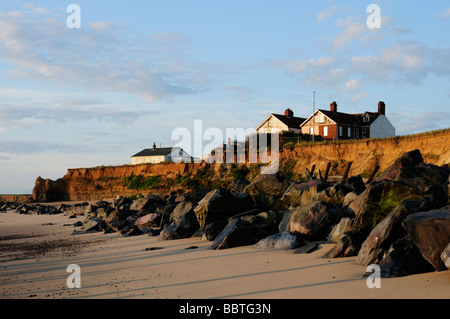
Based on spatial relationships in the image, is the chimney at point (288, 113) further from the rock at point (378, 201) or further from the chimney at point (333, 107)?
the rock at point (378, 201)

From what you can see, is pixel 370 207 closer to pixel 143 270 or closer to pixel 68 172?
pixel 143 270

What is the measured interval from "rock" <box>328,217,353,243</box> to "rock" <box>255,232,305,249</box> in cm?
76

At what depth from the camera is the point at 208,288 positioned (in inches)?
279

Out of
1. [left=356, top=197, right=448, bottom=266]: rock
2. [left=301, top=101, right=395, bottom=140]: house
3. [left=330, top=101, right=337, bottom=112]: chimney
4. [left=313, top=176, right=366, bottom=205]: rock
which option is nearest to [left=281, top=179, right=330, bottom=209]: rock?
[left=313, top=176, right=366, bottom=205]: rock

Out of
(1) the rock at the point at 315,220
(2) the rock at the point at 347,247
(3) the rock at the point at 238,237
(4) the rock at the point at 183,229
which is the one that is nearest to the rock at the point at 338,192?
(1) the rock at the point at 315,220

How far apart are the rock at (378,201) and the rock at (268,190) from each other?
19.2 ft

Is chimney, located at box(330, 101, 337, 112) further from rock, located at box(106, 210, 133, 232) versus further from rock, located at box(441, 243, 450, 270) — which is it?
rock, located at box(441, 243, 450, 270)

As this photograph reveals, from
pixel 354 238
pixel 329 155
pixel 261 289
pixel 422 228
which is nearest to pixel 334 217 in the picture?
pixel 354 238

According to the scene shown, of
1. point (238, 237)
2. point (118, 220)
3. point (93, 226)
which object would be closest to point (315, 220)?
point (238, 237)

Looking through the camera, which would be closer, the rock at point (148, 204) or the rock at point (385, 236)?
the rock at point (385, 236)

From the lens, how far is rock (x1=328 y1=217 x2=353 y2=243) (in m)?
9.41

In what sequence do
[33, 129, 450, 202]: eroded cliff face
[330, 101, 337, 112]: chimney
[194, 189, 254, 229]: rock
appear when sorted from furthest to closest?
1. [330, 101, 337, 112]: chimney
2. [33, 129, 450, 202]: eroded cliff face
3. [194, 189, 254, 229]: rock

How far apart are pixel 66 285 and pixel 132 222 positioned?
11846 mm

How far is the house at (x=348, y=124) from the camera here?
61.3m
